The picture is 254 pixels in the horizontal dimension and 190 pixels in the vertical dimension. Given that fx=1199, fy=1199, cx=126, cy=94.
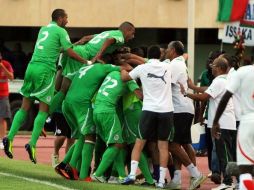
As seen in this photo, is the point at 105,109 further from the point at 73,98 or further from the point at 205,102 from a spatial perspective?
the point at 205,102

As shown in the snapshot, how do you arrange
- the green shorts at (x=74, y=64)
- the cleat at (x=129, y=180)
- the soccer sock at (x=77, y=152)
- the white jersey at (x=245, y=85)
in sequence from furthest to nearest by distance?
the green shorts at (x=74, y=64) < the soccer sock at (x=77, y=152) < the cleat at (x=129, y=180) < the white jersey at (x=245, y=85)

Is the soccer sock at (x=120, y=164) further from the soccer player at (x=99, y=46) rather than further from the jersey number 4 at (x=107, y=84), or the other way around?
the soccer player at (x=99, y=46)

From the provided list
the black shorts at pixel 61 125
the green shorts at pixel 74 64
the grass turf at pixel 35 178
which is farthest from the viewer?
the black shorts at pixel 61 125

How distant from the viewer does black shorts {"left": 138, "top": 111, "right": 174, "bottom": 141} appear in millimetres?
16562

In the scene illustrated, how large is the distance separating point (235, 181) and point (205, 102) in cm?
130

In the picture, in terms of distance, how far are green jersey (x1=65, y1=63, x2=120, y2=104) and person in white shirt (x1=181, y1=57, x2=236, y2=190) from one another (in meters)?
1.26

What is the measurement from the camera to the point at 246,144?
42.8 feet

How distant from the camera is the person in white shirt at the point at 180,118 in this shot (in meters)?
17.1

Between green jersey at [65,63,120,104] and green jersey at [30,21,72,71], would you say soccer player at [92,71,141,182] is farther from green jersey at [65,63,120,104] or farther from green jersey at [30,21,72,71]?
green jersey at [30,21,72,71]

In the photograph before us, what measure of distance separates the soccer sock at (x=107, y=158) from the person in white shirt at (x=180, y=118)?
0.93 metres

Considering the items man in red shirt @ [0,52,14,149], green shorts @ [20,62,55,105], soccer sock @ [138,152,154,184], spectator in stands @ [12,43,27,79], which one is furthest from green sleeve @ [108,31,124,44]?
spectator in stands @ [12,43,27,79]

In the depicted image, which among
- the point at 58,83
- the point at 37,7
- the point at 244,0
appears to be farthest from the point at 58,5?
the point at 58,83

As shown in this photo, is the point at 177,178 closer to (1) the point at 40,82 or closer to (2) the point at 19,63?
(1) the point at 40,82

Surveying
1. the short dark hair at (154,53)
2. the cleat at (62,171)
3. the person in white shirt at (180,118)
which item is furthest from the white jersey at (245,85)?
the cleat at (62,171)
